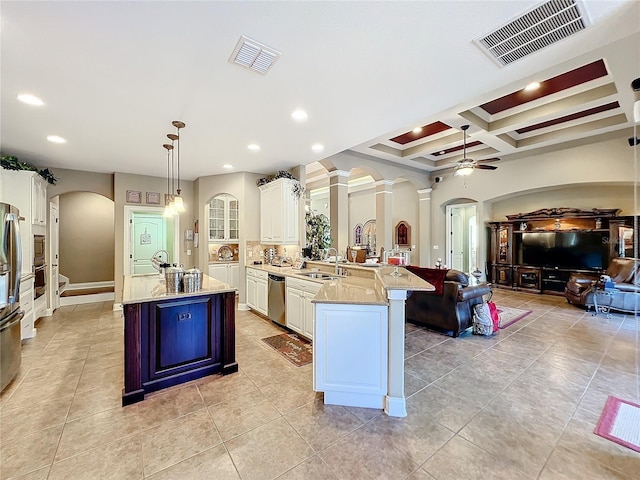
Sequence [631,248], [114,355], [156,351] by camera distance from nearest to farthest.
→ 1. [156,351]
2. [114,355]
3. [631,248]

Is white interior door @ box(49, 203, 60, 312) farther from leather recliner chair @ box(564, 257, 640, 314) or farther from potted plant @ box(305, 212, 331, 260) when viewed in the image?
leather recliner chair @ box(564, 257, 640, 314)

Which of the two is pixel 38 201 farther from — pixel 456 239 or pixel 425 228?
pixel 456 239

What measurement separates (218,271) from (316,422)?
5.17m

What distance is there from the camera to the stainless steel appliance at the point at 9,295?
2551 millimetres

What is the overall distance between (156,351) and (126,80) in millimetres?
2509

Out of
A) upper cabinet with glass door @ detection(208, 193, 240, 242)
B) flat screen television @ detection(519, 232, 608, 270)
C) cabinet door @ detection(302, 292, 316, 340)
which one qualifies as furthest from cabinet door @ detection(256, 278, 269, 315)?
flat screen television @ detection(519, 232, 608, 270)

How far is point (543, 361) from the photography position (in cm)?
321

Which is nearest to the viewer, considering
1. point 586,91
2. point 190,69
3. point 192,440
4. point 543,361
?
point 192,440

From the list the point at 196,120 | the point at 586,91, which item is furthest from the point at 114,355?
the point at 586,91

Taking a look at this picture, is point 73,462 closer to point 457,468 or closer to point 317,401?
point 317,401

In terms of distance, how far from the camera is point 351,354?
2357mm

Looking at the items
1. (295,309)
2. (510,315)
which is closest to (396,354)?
(295,309)

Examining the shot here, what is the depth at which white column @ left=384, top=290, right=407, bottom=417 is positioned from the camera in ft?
7.38

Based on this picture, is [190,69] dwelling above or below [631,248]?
above
